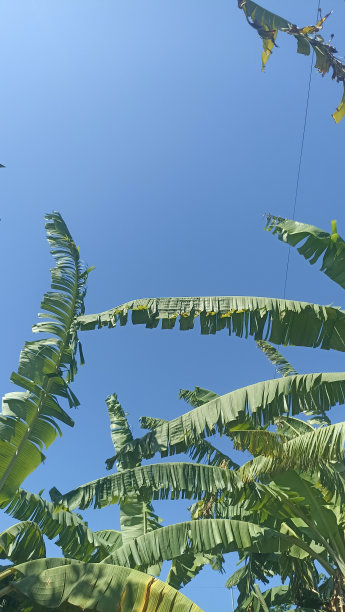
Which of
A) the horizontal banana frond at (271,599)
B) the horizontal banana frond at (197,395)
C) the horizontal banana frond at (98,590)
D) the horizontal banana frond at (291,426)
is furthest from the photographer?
the horizontal banana frond at (271,599)

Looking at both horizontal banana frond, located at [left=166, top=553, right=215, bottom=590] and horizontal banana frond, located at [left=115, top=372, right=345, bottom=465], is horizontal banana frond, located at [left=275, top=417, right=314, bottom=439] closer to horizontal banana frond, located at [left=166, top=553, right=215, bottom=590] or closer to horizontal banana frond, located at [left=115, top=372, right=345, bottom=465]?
horizontal banana frond, located at [left=166, top=553, right=215, bottom=590]

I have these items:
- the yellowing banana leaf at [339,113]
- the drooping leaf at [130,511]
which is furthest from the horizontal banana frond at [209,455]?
the yellowing banana leaf at [339,113]

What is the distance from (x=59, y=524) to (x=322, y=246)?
5022 millimetres

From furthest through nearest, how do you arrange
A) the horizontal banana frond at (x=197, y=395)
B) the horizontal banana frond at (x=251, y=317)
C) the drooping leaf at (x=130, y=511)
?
the horizontal banana frond at (x=197, y=395) < the drooping leaf at (x=130, y=511) < the horizontal banana frond at (x=251, y=317)

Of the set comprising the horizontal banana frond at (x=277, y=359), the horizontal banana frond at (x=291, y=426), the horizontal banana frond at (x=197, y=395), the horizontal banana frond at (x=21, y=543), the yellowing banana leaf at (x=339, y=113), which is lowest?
the horizontal banana frond at (x=21, y=543)

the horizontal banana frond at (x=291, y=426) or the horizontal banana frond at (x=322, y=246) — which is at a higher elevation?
the horizontal banana frond at (x=322, y=246)

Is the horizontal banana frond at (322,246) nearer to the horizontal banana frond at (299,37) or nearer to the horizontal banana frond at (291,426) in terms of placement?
the horizontal banana frond at (299,37)

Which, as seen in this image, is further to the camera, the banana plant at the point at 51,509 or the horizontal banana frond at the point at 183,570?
the horizontal banana frond at the point at 183,570

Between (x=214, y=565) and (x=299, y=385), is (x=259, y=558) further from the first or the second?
(x=299, y=385)

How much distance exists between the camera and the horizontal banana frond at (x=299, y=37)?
20.9 feet

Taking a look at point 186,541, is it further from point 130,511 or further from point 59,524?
point 130,511

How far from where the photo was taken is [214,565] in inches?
416

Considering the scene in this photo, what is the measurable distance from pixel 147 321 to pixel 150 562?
276 centimetres

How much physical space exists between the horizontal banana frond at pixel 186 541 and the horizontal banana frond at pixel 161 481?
43cm
